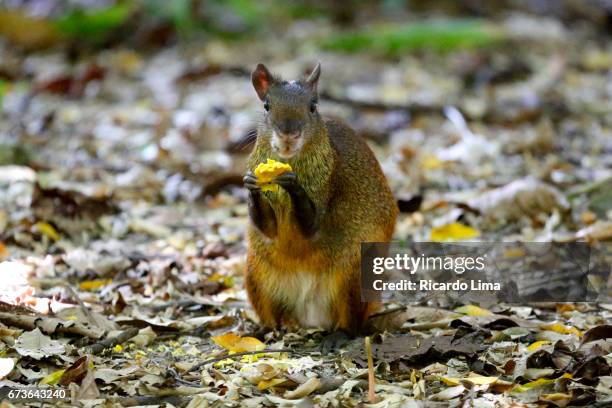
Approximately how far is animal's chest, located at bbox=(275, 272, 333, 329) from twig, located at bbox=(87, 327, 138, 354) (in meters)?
0.68

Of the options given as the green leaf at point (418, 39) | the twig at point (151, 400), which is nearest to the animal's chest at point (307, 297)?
the twig at point (151, 400)

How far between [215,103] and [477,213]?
354cm

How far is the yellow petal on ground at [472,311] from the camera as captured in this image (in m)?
4.54

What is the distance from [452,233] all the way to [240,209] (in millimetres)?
1469

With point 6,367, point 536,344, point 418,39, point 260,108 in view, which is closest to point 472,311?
point 536,344

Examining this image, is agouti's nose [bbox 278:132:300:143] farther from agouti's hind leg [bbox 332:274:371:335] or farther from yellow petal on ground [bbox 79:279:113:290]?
yellow petal on ground [bbox 79:279:113:290]

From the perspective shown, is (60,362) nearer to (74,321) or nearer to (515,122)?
(74,321)

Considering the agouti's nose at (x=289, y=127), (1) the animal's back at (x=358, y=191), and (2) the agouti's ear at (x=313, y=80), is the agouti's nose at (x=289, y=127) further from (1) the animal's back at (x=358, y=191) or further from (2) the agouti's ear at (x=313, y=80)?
(1) the animal's back at (x=358, y=191)

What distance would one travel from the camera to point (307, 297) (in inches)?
174

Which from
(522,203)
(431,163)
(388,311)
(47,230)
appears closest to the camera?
(388,311)

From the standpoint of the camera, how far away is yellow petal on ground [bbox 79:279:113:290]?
4898 millimetres

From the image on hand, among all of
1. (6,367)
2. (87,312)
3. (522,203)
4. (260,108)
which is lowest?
(6,367)

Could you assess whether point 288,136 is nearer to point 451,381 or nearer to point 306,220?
point 306,220

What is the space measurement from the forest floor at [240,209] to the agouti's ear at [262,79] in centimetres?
108
